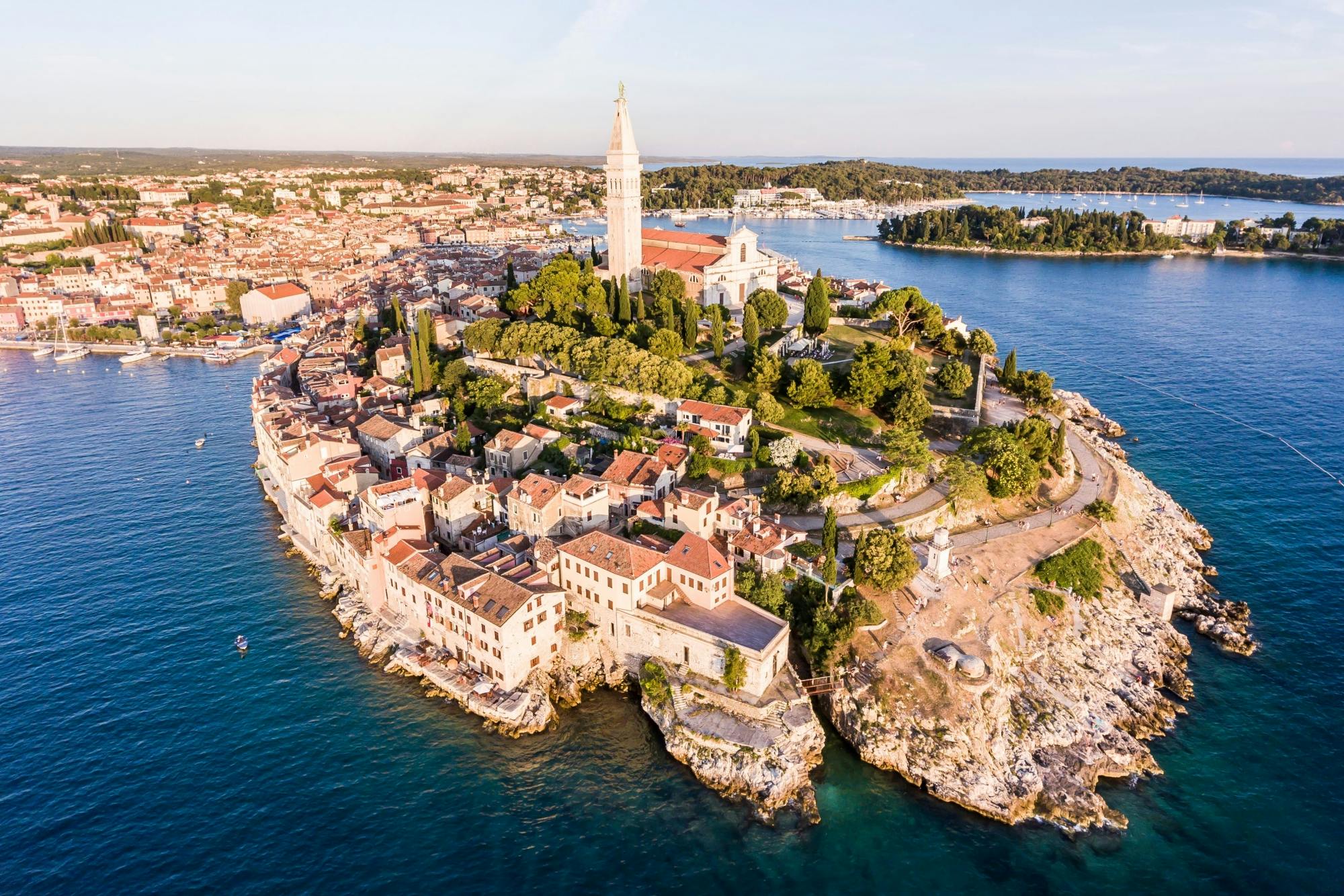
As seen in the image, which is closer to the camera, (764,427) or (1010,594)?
(1010,594)

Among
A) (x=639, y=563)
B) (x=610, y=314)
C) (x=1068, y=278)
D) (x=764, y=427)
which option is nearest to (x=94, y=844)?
(x=639, y=563)

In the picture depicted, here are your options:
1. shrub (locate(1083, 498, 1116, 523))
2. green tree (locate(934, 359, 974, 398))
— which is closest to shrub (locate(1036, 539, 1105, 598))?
shrub (locate(1083, 498, 1116, 523))

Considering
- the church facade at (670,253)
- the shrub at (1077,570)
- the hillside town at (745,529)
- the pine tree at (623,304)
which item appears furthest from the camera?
the church facade at (670,253)

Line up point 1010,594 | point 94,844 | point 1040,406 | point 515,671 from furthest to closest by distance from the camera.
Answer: point 1040,406 → point 1010,594 → point 515,671 → point 94,844

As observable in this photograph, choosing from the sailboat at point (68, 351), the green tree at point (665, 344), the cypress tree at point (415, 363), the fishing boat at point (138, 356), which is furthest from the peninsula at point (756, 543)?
the sailboat at point (68, 351)

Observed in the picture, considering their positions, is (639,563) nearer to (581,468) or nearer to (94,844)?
(581,468)

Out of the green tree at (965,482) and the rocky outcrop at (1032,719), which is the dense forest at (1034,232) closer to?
the green tree at (965,482)

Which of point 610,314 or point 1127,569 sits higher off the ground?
point 610,314

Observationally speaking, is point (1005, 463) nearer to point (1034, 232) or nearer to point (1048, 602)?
point (1048, 602)
